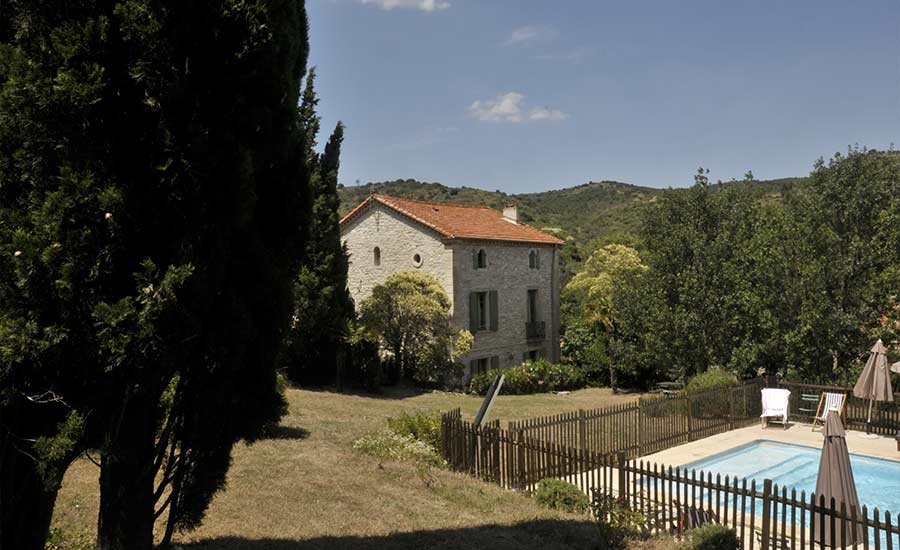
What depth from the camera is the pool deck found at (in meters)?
14.9

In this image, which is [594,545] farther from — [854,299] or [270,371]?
[854,299]

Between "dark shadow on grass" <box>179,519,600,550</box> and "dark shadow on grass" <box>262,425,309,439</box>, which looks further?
"dark shadow on grass" <box>262,425,309,439</box>

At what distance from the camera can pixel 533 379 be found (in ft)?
92.3

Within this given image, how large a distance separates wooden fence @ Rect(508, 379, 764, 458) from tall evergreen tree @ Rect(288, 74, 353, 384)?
40.8 ft

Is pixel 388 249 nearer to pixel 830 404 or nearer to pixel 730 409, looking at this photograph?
pixel 730 409

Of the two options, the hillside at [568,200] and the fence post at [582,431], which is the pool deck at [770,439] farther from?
the hillside at [568,200]

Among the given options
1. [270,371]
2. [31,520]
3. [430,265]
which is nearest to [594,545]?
[270,371]

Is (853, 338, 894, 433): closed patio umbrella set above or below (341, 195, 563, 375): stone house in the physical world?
below

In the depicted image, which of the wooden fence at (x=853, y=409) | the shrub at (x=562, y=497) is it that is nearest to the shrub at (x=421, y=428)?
the shrub at (x=562, y=497)

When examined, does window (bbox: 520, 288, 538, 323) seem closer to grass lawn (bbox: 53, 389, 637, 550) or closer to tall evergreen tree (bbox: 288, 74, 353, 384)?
tall evergreen tree (bbox: 288, 74, 353, 384)

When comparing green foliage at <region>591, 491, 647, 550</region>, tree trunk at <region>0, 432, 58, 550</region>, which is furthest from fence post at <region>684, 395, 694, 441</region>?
tree trunk at <region>0, 432, 58, 550</region>

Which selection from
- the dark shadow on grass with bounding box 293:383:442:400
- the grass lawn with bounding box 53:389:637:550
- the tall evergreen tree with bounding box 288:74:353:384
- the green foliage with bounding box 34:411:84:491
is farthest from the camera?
the dark shadow on grass with bounding box 293:383:442:400

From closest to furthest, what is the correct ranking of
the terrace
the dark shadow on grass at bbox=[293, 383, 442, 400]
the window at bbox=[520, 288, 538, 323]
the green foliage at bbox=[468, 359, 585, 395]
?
1. the terrace
2. the dark shadow on grass at bbox=[293, 383, 442, 400]
3. the green foliage at bbox=[468, 359, 585, 395]
4. the window at bbox=[520, 288, 538, 323]

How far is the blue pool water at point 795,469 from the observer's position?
1326 cm
